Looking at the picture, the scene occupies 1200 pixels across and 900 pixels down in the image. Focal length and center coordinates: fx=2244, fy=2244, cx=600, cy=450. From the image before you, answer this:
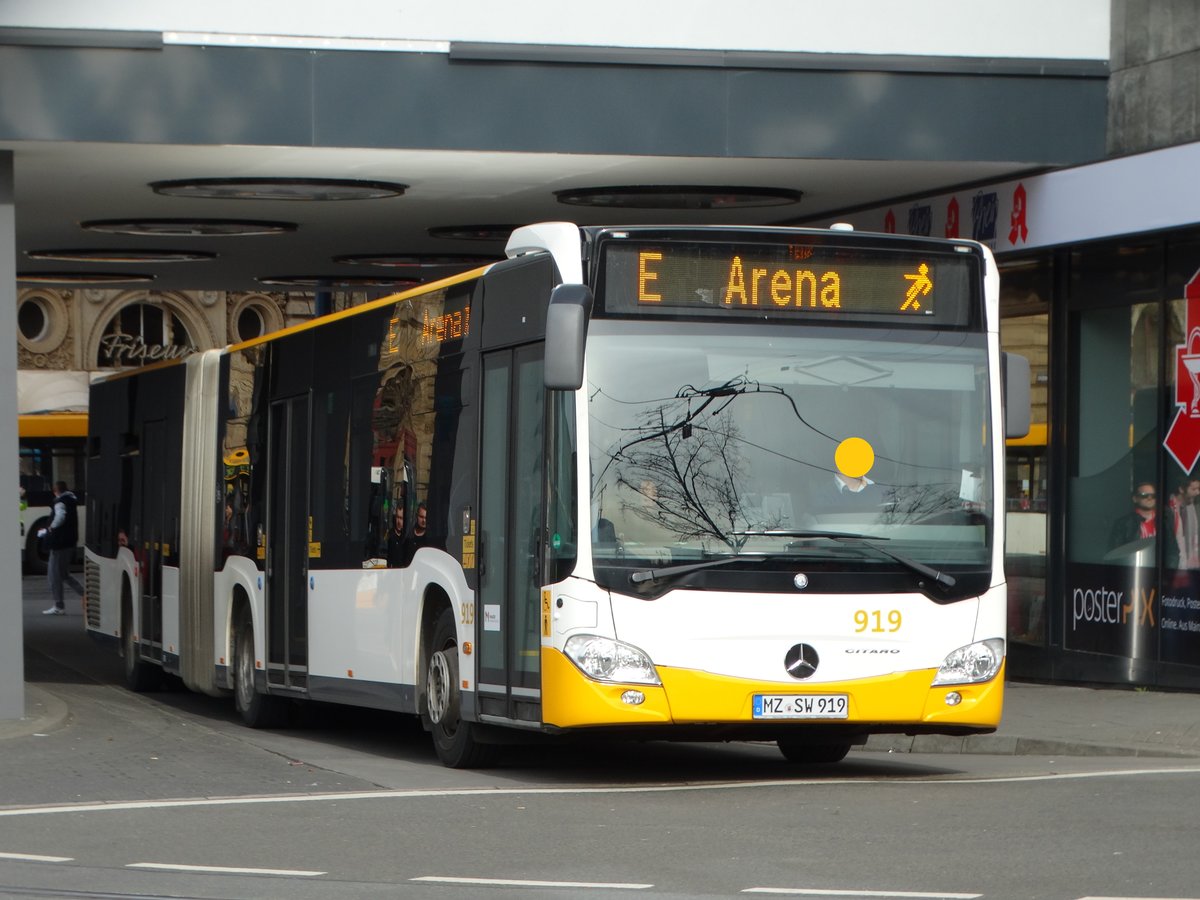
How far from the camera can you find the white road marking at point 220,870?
838 centimetres

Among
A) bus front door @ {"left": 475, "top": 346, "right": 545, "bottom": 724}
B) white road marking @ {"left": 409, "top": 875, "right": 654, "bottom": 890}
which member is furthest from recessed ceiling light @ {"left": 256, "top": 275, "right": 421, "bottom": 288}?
white road marking @ {"left": 409, "top": 875, "right": 654, "bottom": 890}

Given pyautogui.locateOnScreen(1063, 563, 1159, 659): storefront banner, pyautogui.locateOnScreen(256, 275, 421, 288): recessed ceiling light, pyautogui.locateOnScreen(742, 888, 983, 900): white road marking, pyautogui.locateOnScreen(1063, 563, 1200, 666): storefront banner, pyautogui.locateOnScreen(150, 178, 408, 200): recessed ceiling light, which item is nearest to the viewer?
pyautogui.locateOnScreen(742, 888, 983, 900): white road marking

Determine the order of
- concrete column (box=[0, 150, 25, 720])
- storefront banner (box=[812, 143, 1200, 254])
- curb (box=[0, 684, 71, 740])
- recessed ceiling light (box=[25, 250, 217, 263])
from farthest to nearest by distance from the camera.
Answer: recessed ceiling light (box=[25, 250, 217, 263])
storefront banner (box=[812, 143, 1200, 254])
concrete column (box=[0, 150, 25, 720])
curb (box=[0, 684, 71, 740])

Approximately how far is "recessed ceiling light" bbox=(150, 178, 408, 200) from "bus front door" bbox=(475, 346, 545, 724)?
671 centimetres

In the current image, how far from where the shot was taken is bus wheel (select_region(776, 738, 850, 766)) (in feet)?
42.8

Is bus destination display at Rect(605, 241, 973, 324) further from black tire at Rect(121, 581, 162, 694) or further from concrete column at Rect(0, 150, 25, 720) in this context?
black tire at Rect(121, 581, 162, 694)

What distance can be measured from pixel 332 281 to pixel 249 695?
1274 cm

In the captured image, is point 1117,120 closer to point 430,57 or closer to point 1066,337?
point 1066,337

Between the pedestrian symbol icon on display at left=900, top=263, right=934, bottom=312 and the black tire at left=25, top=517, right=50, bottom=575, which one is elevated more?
the pedestrian symbol icon on display at left=900, top=263, right=934, bottom=312

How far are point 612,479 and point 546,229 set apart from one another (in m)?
1.40

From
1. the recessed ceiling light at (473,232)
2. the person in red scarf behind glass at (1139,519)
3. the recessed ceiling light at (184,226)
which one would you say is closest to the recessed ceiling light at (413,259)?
the recessed ceiling light at (473,232)

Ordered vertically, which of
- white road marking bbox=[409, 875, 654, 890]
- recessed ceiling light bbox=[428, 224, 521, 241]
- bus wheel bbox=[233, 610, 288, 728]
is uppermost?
recessed ceiling light bbox=[428, 224, 521, 241]

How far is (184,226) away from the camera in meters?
21.8

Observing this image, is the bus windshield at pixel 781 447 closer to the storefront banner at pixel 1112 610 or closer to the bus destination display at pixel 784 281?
the bus destination display at pixel 784 281
